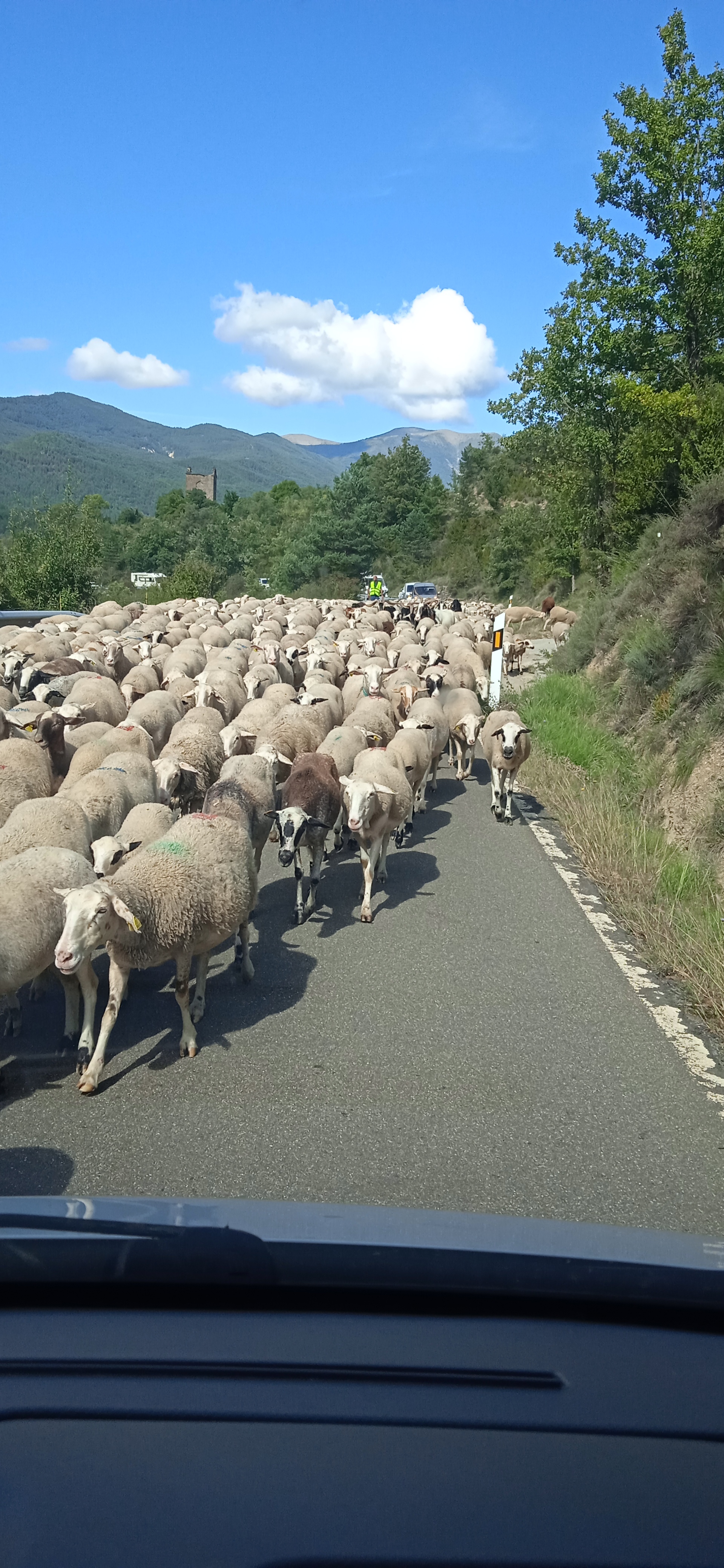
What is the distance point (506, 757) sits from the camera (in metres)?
12.1

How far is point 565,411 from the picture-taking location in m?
37.6

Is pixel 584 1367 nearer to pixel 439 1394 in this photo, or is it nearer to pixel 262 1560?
pixel 439 1394

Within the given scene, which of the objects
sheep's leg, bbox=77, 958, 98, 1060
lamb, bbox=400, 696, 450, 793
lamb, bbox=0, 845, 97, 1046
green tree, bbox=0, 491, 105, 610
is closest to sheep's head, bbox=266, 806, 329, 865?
lamb, bbox=0, 845, 97, 1046

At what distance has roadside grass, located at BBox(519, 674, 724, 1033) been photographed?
722 cm

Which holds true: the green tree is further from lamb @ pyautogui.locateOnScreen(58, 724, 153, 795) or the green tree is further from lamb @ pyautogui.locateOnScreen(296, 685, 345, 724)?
lamb @ pyautogui.locateOnScreen(58, 724, 153, 795)

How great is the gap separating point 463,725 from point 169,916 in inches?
332

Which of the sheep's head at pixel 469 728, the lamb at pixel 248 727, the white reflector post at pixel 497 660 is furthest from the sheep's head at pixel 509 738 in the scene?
the white reflector post at pixel 497 660

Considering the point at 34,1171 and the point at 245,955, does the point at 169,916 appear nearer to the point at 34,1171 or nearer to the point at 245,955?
the point at 245,955

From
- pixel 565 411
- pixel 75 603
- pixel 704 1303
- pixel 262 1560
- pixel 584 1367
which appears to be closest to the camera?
pixel 262 1560

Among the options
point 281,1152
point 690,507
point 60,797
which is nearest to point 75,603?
point 690,507

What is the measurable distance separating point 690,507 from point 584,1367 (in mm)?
18269

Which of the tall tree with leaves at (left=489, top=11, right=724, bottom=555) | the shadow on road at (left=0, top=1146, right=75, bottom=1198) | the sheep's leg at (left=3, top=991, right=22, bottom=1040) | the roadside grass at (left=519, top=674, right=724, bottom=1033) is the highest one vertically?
the tall tree with leaves at (left=489, top=11, right=724, bottom=555)

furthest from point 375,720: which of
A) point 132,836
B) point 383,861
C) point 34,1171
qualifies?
point 34,1171

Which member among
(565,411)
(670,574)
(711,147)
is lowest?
(670,574)
